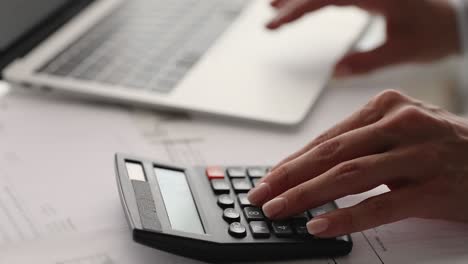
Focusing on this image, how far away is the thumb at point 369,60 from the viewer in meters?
0.71

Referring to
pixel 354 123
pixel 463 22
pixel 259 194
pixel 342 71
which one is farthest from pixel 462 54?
pixel 259 194

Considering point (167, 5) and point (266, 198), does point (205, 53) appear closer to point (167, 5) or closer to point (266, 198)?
point (167, 5)

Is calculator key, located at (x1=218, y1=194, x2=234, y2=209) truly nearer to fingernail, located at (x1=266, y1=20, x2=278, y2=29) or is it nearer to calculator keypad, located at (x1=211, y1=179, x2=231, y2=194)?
calculator keypad, located at (x1=211, y1=179, x2=231, y2=194)

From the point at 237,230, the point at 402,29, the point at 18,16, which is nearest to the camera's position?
the point at 237,230

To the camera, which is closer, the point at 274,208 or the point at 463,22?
the point at 274,208

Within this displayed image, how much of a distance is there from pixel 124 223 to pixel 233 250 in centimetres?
10

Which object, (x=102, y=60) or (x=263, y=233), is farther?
(x=102, y=60)

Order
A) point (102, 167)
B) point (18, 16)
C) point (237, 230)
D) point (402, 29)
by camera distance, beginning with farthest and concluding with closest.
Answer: point (402, 29) < point (18, 16) < point (102, 167) < point (237, 230)

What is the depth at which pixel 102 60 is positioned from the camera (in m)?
0.69

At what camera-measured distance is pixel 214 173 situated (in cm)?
51

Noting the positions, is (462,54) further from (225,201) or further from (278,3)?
(225,201)

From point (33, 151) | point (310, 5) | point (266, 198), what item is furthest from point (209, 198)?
point (310, 5)

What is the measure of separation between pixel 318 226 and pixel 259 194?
0.18ft

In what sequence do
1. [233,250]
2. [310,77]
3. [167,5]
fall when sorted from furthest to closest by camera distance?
[167,5] < [310,77] < [233,250]
